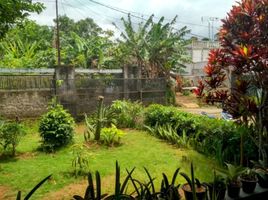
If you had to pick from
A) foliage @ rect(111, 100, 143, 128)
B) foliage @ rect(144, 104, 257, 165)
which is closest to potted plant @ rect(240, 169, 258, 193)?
foliage @ rect(144, 104, 257, 165)

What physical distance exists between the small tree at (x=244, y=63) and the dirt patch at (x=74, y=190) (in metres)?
2.40

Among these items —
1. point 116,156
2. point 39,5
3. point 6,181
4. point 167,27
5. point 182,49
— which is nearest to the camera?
point 39,5

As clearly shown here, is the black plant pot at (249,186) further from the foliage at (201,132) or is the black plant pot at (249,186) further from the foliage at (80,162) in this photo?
the foliage at (80,162)

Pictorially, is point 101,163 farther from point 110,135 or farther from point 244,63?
point 244,63

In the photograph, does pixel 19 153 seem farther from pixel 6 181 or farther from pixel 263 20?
pixel 263 20

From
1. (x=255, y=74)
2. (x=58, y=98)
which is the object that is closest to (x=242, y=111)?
(x=255, y=74)

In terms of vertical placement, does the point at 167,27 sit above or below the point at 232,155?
above

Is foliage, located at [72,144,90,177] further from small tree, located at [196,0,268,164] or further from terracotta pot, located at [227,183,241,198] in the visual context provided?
terracotta pot, located at [227,183,241,198]

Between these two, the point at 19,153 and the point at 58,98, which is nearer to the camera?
the point at 19,153

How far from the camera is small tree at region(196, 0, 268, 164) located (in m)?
4.52

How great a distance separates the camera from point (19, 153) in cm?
814

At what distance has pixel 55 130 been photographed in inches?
334

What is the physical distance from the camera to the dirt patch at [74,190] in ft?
17.4

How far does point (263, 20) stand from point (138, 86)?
10485 mm
